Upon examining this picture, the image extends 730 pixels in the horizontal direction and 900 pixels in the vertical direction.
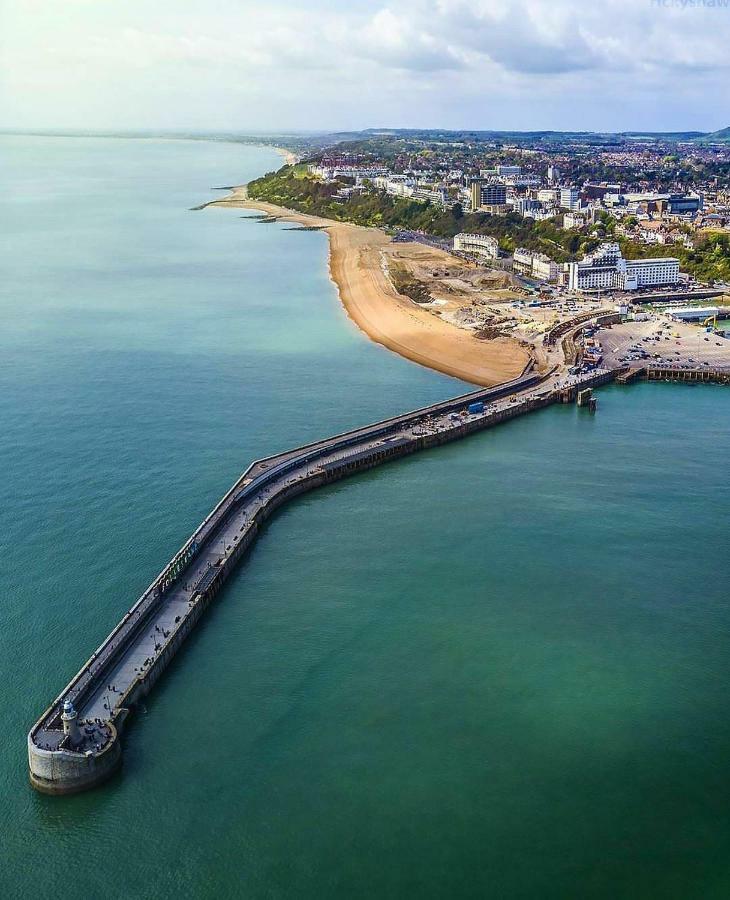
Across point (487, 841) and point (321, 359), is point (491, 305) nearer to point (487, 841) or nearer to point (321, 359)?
point (321, 359)

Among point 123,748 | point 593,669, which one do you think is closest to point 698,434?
point 593,669

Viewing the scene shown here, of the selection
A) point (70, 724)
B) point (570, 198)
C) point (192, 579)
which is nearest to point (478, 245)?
point (570, 198)

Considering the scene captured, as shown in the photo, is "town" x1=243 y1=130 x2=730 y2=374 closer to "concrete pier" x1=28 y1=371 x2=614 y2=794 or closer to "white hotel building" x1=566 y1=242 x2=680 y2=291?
"white hotel building" x1=566 y1=242 x2=680 y2=291

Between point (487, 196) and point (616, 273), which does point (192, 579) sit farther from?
point (487, 196)

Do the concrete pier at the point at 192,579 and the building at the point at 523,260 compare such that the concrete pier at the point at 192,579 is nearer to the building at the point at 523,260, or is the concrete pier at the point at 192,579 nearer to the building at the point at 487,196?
the building at the point at 523,260

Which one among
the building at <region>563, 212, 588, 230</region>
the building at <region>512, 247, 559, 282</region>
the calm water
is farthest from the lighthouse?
the building at <region>563, 212, 588, 230</region>

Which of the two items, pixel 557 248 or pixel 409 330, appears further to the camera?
pixel 557 248

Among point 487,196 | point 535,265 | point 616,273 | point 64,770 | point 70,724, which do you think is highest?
point 487,196
